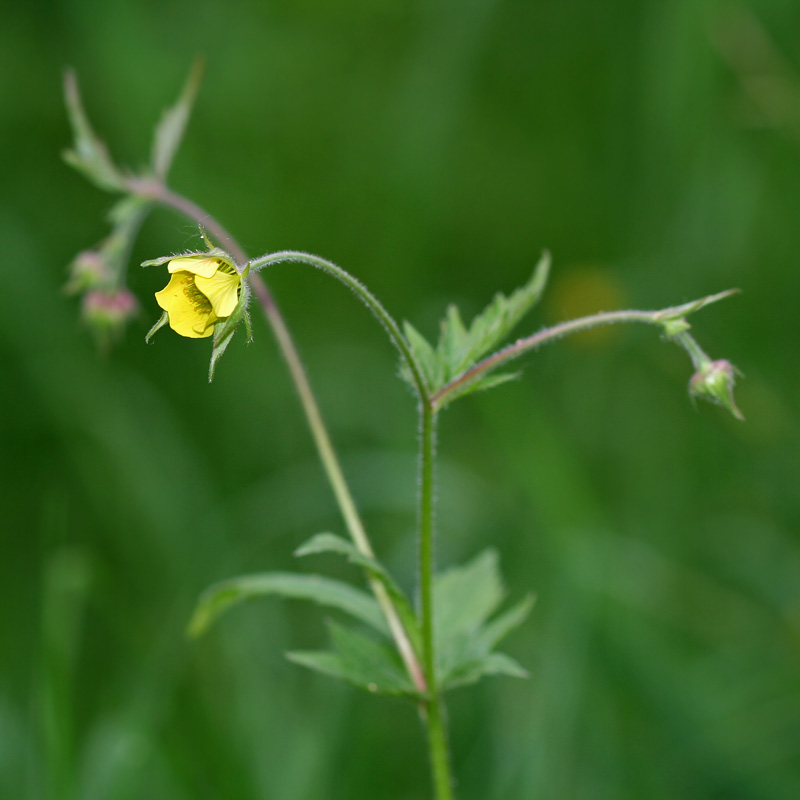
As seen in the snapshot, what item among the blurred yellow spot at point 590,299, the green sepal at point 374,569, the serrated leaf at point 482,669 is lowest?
the serrated leaf at point 482,669

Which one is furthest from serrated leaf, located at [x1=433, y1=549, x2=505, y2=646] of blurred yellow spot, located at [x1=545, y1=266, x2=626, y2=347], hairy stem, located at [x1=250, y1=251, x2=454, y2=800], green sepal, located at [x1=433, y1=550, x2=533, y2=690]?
blurred yellow spot, located at [x1=545, y1=266, x2=626, y2=347]

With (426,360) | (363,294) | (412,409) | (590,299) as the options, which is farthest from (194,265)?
(590,299)

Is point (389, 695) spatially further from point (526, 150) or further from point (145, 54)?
point (526, 150)

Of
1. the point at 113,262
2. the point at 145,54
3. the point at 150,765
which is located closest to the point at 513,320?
the point at 113,262

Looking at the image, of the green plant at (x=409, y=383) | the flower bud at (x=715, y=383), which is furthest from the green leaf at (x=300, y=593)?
the flower bud at (x=715, y=383)

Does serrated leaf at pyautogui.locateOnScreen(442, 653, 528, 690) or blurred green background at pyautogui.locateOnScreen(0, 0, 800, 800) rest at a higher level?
blurred green background at pyautogui.locateOnScreen(0, 0, 800, 800)

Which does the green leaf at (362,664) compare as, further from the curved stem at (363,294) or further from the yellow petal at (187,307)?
the yellow petal at (187,307)

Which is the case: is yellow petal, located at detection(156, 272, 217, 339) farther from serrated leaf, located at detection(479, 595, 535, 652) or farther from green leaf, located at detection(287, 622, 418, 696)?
A: serrated leaf, located at detection(479, 595, 535, 652)

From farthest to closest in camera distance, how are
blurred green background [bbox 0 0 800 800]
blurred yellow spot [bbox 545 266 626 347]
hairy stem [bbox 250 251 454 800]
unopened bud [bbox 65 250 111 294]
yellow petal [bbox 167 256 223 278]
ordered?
1. blurred yellow spot [bbox 545 266 626 347]
2. blurred green background [bbox 0 0 800 800]
3. unopened bud [bbox 65 250 111 294]
4. hairy stem [bbox 250 251 454 800]
5. yellow petal [bbox 167 256 223 278]
